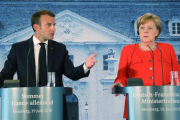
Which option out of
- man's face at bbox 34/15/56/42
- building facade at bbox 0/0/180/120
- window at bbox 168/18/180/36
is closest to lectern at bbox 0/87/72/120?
man's face at bbox 34/15/56/42

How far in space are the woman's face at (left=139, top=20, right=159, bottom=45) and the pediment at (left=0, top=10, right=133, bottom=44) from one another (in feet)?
7.63

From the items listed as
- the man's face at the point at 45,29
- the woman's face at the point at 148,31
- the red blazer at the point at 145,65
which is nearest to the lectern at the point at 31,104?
the red blazer at the point at 145,65

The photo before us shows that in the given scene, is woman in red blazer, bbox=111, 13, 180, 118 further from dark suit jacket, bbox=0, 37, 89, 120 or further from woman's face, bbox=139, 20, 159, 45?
dark suit jacket, bbox=0, 37, 89, 120

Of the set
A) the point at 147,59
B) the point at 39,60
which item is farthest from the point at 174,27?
the point at 39,60

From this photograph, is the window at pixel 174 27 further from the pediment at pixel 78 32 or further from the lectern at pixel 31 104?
the lectern at pixel 31 104

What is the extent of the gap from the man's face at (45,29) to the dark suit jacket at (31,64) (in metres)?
0.08

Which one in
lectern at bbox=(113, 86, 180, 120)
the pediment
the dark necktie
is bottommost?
lectern at bbox=(113, 86, 180, 120)

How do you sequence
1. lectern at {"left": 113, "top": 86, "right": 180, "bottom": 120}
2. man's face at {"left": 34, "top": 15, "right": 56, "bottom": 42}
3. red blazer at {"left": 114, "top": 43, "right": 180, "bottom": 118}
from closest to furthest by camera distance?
1. lectern at {"left": 113, "top": 86, "right": 180, "bottom": 120}
2. red blazer at {"left": 114, "top": 43, "right": 180, "bottom": 118}
3. man's face at {"left": 34, "top": 15, "right": 56, "bottom": 42}

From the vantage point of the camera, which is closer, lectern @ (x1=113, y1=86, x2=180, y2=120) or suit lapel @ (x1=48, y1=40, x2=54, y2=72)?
lectern @ (x1=113, y1=86, x2=180, y2=120)

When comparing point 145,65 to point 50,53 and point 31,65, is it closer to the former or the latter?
point 50,53

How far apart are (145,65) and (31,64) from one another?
47.1 inches

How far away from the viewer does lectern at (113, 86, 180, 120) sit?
2.93 metres

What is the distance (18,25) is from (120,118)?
237 centimetres

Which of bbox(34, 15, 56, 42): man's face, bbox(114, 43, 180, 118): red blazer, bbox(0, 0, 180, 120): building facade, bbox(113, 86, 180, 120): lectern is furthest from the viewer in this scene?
A: bbox(0, 0, 180, 120): building facade
